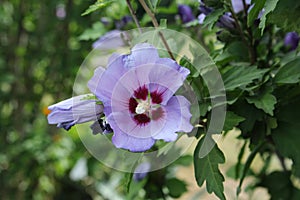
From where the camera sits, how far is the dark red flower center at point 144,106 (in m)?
0.64

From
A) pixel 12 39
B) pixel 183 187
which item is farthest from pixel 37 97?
pixel 183 187

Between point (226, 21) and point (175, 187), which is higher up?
point (226, 21)

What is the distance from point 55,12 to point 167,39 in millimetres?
1275

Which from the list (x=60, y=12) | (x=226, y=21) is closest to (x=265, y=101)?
(x=226, y=21)

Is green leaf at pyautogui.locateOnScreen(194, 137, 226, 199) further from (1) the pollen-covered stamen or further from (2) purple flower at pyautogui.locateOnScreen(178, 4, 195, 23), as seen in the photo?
(2) purple flower at pyautogui.locateOnScreen(178, 4, 195, 23)

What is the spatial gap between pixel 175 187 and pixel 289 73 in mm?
506

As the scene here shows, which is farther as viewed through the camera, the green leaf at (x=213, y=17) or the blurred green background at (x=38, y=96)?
the blurred green background at (x=38, y=96)

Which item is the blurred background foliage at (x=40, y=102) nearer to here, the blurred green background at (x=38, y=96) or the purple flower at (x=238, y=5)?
the blurred green background at (x=38, y=96)

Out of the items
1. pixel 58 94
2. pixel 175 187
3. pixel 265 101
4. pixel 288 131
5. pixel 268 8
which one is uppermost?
pixel 268 8

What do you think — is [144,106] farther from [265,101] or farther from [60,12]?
[60,12]

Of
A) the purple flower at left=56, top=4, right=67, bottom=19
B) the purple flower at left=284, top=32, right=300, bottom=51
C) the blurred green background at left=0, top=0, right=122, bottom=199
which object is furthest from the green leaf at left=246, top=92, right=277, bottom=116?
the purple flower at left=56, top=4, right=67, bottom=19

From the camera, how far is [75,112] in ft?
2.11

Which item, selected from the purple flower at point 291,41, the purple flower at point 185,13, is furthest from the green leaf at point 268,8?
the purple flower at point 185,13

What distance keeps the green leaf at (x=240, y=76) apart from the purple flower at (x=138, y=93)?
0.49ft
